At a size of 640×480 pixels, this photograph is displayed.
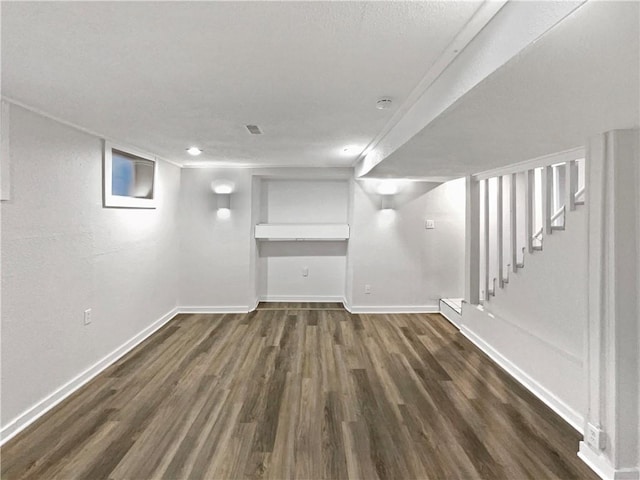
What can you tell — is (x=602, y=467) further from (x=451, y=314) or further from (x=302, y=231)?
(x=302, y=231)

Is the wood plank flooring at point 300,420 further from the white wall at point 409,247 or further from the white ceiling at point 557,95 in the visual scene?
the white ceiling at point 557,95

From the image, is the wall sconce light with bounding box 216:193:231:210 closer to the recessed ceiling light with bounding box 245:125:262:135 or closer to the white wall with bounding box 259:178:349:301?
the white wall with bounding box 259:178:349:301

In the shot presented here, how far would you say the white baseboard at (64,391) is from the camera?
92.7 inches

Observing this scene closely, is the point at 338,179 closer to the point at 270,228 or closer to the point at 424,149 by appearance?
the point at 270,228

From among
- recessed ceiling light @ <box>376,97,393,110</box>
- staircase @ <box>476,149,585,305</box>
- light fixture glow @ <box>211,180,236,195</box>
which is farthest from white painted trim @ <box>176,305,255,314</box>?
recessed ceiling light @ <box>376,97,393,110</box>

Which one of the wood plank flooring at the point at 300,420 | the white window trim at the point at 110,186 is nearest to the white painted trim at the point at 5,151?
the white window trim at the point at 110,186

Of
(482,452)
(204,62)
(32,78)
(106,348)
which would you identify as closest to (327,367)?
(482,452)

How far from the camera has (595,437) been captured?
208cm

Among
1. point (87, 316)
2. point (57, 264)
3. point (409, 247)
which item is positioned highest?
point (409, 247)

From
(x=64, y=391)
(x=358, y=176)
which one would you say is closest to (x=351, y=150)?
(x=358, y=176)

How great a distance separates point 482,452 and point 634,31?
2.25 metres

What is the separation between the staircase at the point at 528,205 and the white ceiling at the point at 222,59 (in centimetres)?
151

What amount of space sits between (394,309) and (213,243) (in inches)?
117

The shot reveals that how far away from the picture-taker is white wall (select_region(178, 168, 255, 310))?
5.39m
